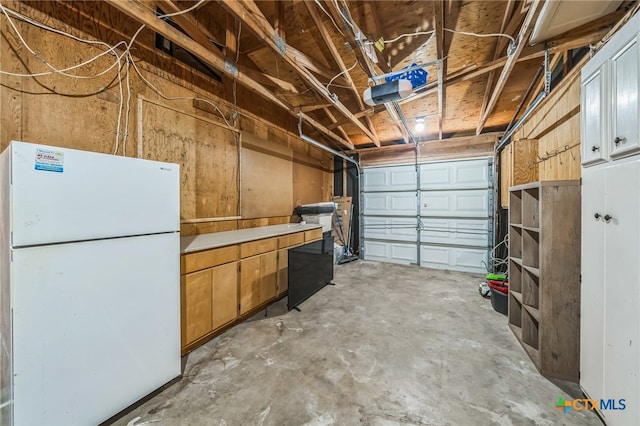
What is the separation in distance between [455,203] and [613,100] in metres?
3.96

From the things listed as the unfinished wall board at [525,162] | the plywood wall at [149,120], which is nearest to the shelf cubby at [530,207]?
the unfinished wall board at [525,162]

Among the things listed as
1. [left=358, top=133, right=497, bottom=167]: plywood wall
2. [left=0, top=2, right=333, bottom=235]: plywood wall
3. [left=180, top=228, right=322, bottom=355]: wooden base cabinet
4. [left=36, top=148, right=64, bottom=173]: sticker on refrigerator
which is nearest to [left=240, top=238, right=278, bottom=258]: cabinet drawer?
[left=180, top=228, right=322, bottom=355]: wooden base cabinet

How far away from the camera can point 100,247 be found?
139cm

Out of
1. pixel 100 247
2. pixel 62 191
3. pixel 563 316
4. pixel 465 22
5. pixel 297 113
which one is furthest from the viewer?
pixel 297 113

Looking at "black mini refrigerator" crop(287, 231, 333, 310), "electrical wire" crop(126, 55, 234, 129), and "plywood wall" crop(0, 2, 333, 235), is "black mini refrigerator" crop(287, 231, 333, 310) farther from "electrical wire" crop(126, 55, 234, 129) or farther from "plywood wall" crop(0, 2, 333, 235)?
"electrical wire" crop(126, 55, 234, 129)

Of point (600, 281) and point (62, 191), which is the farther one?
point (600, 281)

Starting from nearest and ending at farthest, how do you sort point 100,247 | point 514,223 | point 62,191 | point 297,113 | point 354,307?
point 62,191, point 100,247, point 514,223, point 354,307, point 297,113

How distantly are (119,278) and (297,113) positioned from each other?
10.1 ft

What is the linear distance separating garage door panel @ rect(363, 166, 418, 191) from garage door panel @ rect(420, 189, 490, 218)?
448mm

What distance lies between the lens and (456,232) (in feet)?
16.6

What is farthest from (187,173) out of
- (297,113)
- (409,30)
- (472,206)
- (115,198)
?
(472,206)

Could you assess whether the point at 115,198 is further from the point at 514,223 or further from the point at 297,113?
the point at 514,223

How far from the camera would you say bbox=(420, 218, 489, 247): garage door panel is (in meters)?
4.85

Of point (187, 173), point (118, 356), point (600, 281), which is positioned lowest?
point (118, 356)
